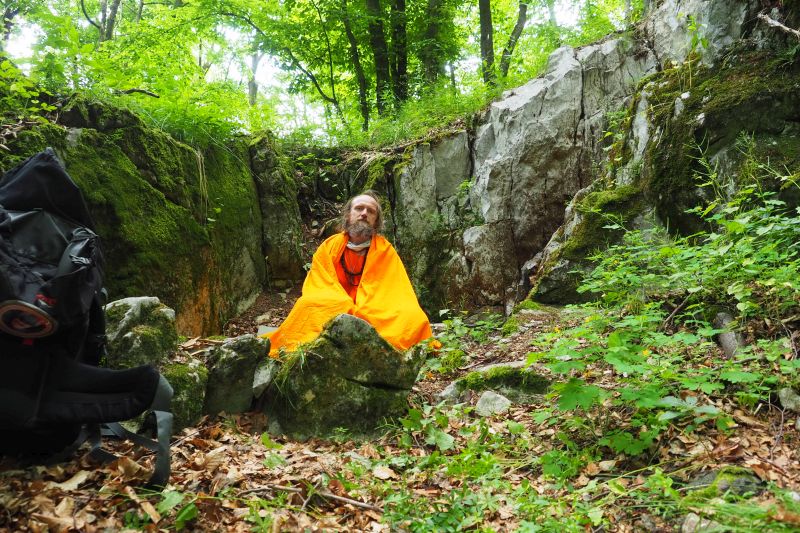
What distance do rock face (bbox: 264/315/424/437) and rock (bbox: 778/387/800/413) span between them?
2.14m

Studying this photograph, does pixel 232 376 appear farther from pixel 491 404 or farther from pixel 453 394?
pixel 491 404

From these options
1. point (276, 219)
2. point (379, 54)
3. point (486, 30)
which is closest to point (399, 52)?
point (379, 54)

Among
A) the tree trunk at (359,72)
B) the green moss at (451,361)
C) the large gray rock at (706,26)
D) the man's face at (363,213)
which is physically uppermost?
the tree trunk at (359,72)

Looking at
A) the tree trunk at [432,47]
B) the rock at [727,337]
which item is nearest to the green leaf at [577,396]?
the rock at [727,337]

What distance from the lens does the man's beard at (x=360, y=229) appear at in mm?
4918

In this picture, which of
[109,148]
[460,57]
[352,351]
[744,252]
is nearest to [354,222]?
[352,351]

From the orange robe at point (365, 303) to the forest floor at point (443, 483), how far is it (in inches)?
46.6

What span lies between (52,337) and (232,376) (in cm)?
127

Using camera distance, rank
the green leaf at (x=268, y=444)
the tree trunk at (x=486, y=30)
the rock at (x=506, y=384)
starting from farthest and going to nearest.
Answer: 1. the tree trunk at (x=486, y=30)
2. the rock at (x=506, y=384)
3. the green leaf at (x=268, y=444)

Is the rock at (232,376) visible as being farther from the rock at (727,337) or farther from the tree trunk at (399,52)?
the tree trunk at (399,52)

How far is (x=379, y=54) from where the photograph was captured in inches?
413

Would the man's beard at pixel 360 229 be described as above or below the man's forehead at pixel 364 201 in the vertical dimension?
below

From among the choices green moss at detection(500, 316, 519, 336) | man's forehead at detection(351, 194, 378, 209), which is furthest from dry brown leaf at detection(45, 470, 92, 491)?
green moss at detection(500, 316, 519, 336)

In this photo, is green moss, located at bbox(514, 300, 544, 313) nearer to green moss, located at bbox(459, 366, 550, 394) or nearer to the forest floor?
green moss, located at bbox(459, 366, 550, 394)
